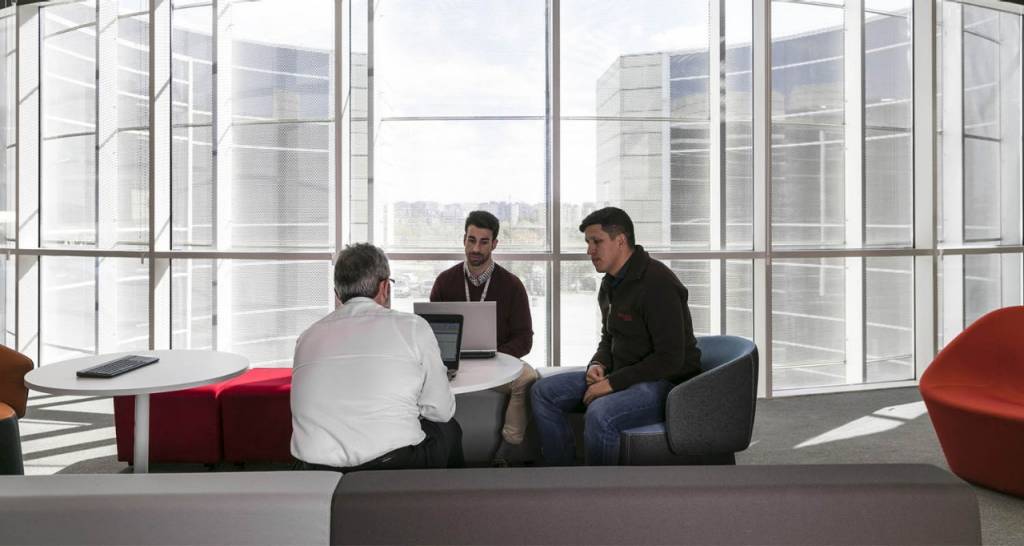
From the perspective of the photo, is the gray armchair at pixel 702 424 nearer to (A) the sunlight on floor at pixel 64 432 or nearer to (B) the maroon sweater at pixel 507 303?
(B) the maroon sweater at pixel 507 303

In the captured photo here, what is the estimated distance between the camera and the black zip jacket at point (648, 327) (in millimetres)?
3320

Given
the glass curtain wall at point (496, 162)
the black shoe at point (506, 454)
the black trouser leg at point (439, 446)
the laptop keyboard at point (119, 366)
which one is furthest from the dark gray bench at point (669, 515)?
the glass curtain wall at point (496, 162)

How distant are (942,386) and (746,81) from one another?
3.16m

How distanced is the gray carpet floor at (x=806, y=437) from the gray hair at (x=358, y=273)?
6.49 feet

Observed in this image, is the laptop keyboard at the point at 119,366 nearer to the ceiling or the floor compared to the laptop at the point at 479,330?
nearer to the floor

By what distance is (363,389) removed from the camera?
2223 mm

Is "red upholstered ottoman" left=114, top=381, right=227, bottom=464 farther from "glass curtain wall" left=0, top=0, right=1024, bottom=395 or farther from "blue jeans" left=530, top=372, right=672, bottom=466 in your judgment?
"glass curtain wall" left=0, top=0, right=1024, bottom=395

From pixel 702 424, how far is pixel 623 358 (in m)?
0.46

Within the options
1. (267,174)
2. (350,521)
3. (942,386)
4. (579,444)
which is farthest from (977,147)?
(350,521)

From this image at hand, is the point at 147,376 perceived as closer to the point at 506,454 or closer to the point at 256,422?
the point at 256,422

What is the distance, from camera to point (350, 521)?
1630 mm

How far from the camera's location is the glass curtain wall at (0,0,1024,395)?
6094 mm

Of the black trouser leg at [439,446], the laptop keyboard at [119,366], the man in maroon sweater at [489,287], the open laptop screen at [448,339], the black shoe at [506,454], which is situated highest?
the man in maroon sweater at [489,287]

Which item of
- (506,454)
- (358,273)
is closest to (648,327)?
(506,454)
